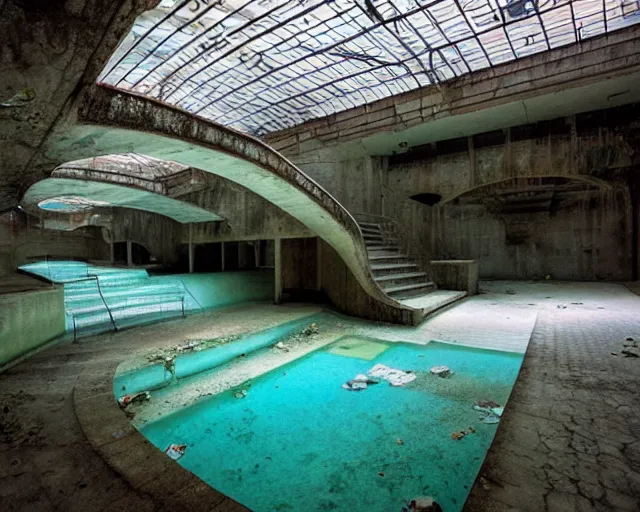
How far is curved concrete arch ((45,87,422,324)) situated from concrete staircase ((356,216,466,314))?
0.96 metres

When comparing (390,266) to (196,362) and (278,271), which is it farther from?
(196,362)

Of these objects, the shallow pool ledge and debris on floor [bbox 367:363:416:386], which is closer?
the shallow pool ledge

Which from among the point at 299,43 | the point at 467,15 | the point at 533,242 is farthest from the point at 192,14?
the point at 533,242

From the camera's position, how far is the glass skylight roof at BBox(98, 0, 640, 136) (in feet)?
20.6

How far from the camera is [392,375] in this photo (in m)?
3.87

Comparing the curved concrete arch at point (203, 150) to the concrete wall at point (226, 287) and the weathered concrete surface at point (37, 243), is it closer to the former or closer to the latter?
the concrete wall at point (226, 287)

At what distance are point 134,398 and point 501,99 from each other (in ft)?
33.6

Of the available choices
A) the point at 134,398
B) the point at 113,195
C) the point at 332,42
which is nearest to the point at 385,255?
the point at 332,42

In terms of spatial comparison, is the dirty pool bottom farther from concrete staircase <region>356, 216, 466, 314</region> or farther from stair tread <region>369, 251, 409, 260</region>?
stair tread <region>369, 251, 409, 260</region>

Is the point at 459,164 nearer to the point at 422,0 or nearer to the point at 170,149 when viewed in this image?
the point at 422,0

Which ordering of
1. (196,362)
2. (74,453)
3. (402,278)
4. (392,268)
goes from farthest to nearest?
(392,268) → (402,278) → (196,362) → (74,453)

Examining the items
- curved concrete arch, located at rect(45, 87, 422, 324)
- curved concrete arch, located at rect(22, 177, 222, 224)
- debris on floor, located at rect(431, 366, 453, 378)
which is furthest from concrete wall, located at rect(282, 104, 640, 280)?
debris on floor, located at rect(431, 366, 453, 378)

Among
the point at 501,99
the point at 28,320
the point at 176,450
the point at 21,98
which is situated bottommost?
the point at 176,450

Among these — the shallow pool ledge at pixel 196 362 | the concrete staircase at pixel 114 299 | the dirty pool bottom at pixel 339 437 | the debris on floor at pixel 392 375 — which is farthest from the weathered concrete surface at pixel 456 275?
the concrete staircase at pixel 114 299
